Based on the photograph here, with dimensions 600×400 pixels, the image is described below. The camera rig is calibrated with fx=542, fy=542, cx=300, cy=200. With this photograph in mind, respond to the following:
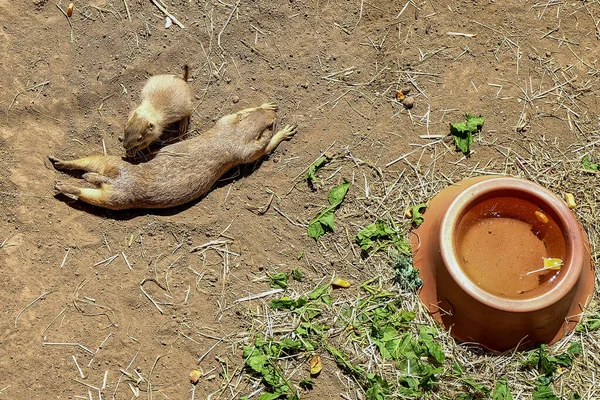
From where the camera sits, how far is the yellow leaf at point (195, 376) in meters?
5.27

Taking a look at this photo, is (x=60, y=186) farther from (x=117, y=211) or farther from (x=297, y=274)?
(x=297, y=274)

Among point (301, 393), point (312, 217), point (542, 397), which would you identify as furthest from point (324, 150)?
point (542, 397)

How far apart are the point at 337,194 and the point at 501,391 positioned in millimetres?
2414

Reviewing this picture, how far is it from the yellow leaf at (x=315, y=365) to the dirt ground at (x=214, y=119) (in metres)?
0.10

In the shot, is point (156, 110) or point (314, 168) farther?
point (314, 168)

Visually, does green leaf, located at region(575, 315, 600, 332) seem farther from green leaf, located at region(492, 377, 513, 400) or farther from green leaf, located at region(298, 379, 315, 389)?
green leaf, located at region(298, 379, 315, 389)

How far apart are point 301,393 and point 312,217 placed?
173cm

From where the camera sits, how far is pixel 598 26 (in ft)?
18.7

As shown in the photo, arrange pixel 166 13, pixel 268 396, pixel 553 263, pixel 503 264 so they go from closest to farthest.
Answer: pixel 553 263
pixel 503 264
pixel 268 396
pixel 166 13

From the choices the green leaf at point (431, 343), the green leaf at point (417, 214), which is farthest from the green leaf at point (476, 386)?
the green leaf at point (417, 214)

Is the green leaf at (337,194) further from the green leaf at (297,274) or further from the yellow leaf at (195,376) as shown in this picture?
the yellow leaf at (195,376)

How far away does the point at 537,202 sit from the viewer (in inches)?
182

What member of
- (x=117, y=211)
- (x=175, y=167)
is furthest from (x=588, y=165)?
(x=117, y=211)

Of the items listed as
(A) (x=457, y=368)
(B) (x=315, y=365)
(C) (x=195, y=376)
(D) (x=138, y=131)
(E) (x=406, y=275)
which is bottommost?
(C) (x=195, y=376)
